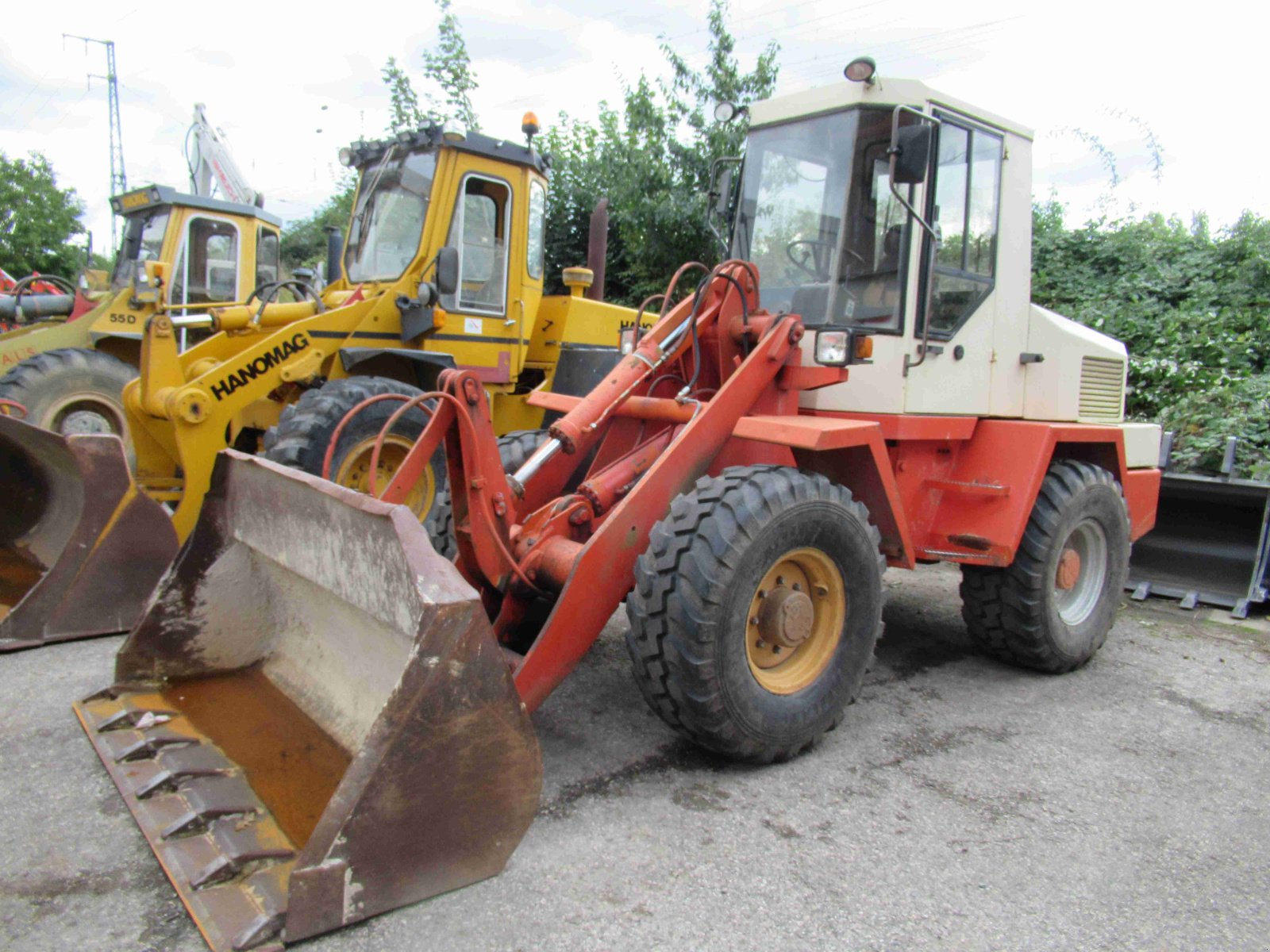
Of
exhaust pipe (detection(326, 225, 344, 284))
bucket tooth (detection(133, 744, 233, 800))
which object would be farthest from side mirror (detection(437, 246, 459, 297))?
bucket tooth (detection(133, 744, 233, 800))

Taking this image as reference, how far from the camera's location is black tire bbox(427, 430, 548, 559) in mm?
4195

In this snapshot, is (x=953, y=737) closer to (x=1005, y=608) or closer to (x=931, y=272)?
(x=1005, y=608)

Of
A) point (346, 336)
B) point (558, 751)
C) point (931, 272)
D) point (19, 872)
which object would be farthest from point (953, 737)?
point (346, 336)

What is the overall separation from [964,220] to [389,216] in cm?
425

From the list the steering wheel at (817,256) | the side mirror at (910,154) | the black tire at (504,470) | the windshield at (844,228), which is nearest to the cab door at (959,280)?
the windshield at (844,228)

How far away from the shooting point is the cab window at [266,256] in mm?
9188

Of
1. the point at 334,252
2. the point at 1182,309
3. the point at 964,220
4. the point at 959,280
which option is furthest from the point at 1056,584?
the point at 334,252

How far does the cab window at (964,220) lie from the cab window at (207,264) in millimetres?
7024

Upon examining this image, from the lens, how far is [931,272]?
4172 mm

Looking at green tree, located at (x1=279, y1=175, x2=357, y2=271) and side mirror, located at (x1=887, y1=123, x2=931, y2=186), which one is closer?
side mirror, located at (x1=887, y1=123, x2=931, y2=186)

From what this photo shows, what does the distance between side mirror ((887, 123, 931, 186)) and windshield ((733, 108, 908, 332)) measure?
0.35 m

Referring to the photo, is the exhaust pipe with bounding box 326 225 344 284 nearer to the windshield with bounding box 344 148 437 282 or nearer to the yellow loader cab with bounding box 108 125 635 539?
the yellow loader cab with bounding box 108 125 635 539

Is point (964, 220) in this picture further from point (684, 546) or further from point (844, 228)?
point (684, 546)

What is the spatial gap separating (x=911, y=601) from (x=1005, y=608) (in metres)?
1.52
